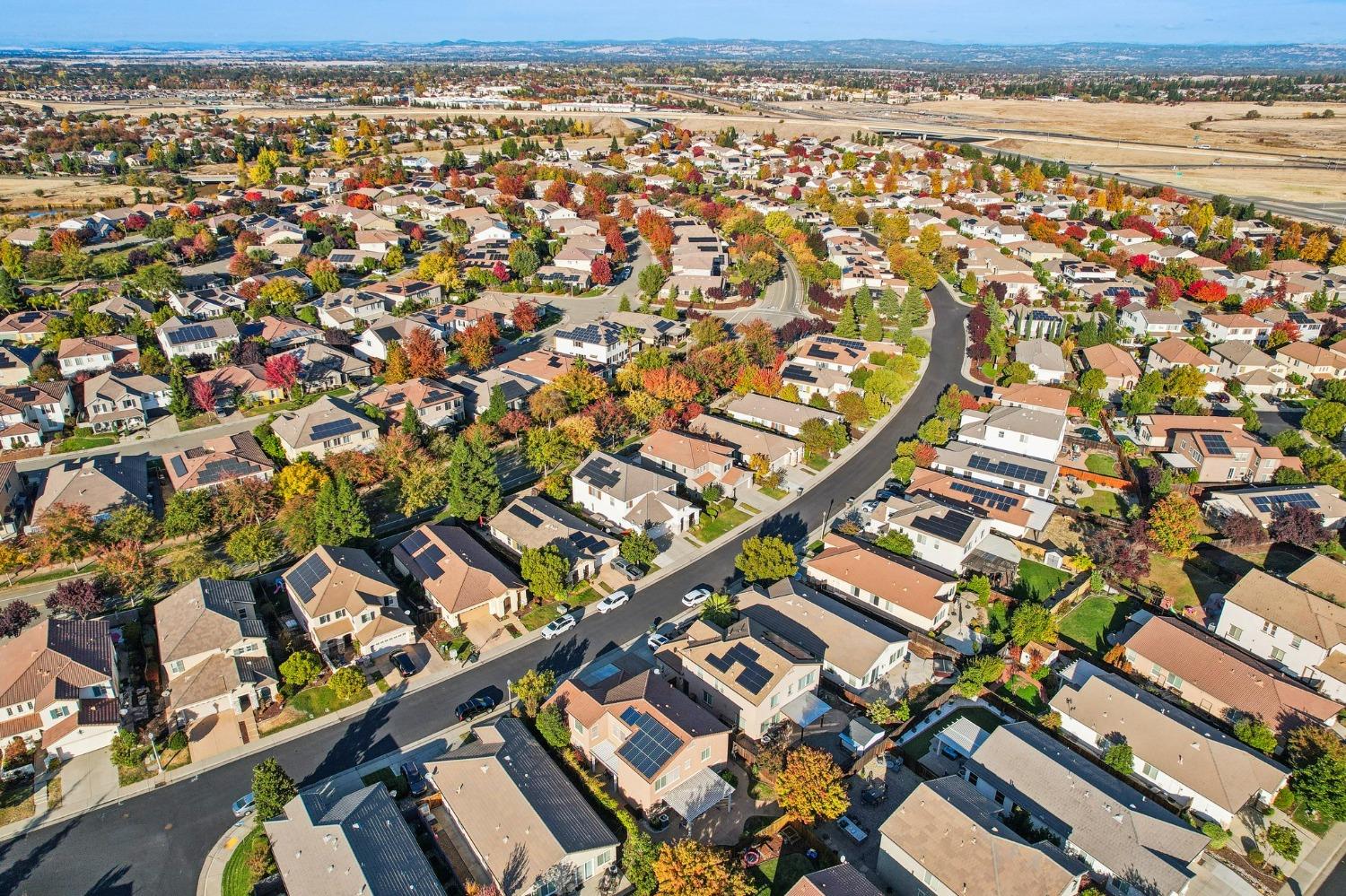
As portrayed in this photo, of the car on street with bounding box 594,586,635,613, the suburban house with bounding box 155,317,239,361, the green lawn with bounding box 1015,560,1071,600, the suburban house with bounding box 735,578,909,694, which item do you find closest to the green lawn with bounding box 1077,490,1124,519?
the green lawn with bounding box 1015,560,1071,600

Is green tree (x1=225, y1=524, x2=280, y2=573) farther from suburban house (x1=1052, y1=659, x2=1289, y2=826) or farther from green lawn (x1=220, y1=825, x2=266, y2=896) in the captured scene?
suburban house (x1=1052, y1=659, x2=1289, y2=826)

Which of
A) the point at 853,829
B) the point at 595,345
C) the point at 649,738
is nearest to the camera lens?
the point at 853,829

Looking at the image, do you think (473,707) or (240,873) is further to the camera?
(473,707)

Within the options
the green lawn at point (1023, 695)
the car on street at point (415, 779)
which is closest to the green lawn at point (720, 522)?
the green lawn at point (1023, 695)

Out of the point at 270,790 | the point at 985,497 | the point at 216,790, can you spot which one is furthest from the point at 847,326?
the point at 216,790

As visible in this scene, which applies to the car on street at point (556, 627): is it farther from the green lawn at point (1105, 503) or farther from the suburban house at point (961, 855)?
the green lawn at point (1105, 503)

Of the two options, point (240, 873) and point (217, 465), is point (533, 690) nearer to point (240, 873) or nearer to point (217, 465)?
point (240, 873)
